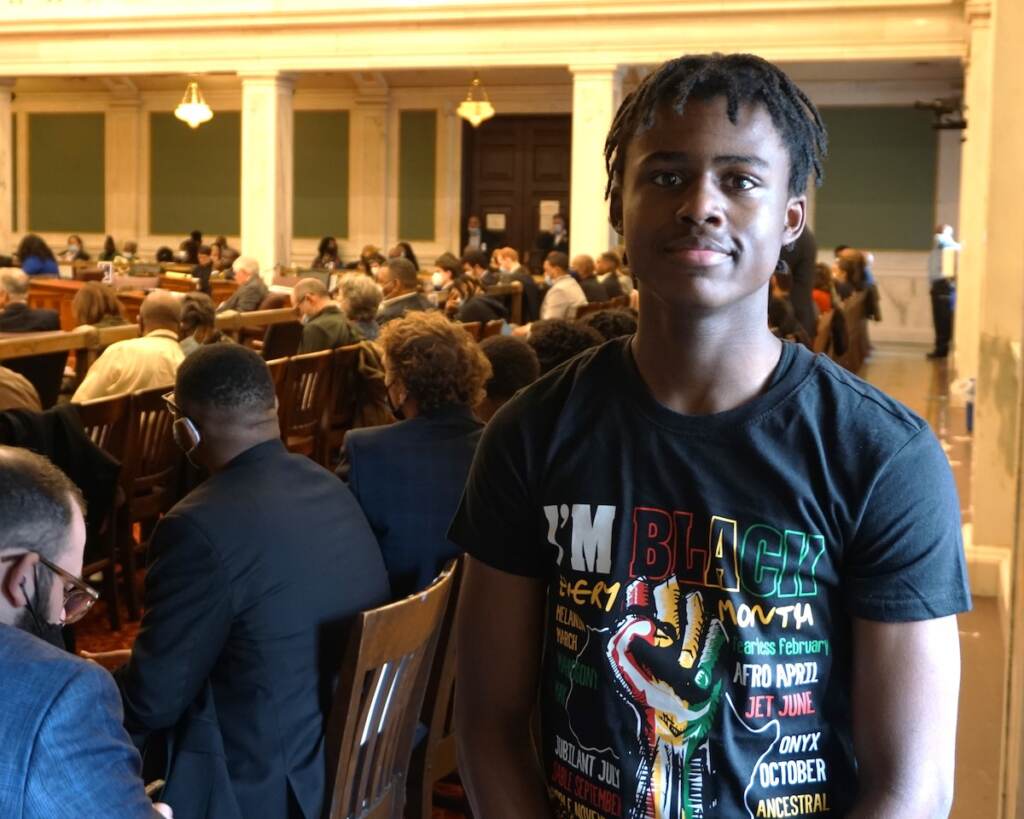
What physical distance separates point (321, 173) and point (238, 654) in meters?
19.8

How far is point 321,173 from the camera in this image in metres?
21.9

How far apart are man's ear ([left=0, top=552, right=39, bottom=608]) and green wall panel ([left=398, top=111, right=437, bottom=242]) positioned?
20.1 meters

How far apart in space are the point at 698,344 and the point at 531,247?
20.5 metres

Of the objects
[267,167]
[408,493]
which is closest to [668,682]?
[408,493]

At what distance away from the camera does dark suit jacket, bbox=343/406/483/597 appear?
338cm

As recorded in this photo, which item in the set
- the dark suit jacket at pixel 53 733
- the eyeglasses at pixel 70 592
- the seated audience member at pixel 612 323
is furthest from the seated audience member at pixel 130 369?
the dark suit jacket at pixel 53 733

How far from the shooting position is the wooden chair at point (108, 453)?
4891 mm

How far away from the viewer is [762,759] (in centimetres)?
121

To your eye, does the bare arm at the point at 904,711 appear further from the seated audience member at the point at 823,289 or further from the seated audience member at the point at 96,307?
the seated audience member at the point at 823,289

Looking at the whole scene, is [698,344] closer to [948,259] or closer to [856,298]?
[856,298]

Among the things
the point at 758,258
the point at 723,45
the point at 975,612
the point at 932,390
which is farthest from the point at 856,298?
the point at 758,258

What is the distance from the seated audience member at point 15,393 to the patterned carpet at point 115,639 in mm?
764

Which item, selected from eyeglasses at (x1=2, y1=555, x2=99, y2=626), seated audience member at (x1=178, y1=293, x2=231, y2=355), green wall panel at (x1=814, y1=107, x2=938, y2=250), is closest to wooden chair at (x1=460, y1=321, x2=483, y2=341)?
seated audience member at (x1=178, y1=293, x2=231, y2=355)

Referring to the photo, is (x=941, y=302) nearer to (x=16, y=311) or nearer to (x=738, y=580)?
(x=16, y=311)
